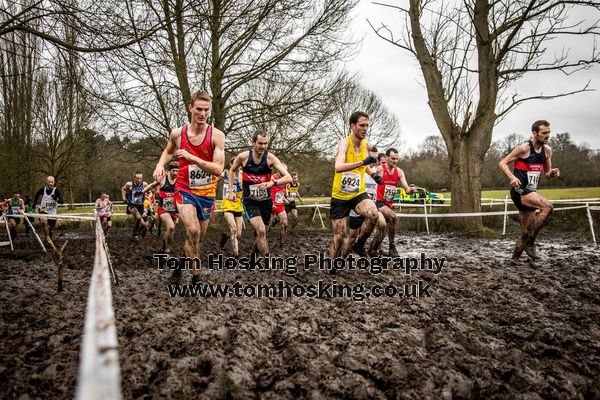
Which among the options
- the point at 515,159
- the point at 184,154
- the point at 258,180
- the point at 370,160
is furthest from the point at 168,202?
the point at 515,159

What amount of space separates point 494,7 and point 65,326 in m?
12.6

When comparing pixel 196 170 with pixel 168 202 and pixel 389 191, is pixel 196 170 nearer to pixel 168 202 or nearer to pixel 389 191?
pixel 168 202

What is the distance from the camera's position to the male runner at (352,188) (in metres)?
5.16

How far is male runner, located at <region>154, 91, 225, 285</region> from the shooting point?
4.36 metres

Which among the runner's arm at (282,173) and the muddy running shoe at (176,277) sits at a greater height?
the runner's arm at (282,173)

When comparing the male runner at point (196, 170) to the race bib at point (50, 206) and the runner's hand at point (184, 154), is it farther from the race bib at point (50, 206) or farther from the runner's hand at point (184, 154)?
the race bib at point (50, 206)

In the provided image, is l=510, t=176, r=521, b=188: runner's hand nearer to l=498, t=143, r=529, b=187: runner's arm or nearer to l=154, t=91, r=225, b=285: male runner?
l=498, t=143, r=529, b=187: runner's arm

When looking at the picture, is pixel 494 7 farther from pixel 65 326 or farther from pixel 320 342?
pixel 65 326

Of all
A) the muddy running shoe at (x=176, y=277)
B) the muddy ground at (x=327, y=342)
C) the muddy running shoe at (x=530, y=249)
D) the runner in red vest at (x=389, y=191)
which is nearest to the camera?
the muddy ground at (x=327, y=342)

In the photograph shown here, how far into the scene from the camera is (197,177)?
14.6 feet

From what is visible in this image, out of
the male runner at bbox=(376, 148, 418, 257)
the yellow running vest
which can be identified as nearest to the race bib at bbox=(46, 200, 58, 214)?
the male runner at bbox=(376, 148, 418, 257)

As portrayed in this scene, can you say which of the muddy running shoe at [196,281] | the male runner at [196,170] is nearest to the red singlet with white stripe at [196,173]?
the male runner at [196,170]

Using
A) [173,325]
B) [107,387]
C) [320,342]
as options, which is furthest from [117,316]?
[107,387]

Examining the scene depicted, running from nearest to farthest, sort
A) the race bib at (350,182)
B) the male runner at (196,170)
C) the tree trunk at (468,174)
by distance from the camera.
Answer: the male runner at (196,170) → the race bib at (350,182) → the tree trunk at (468,174)
